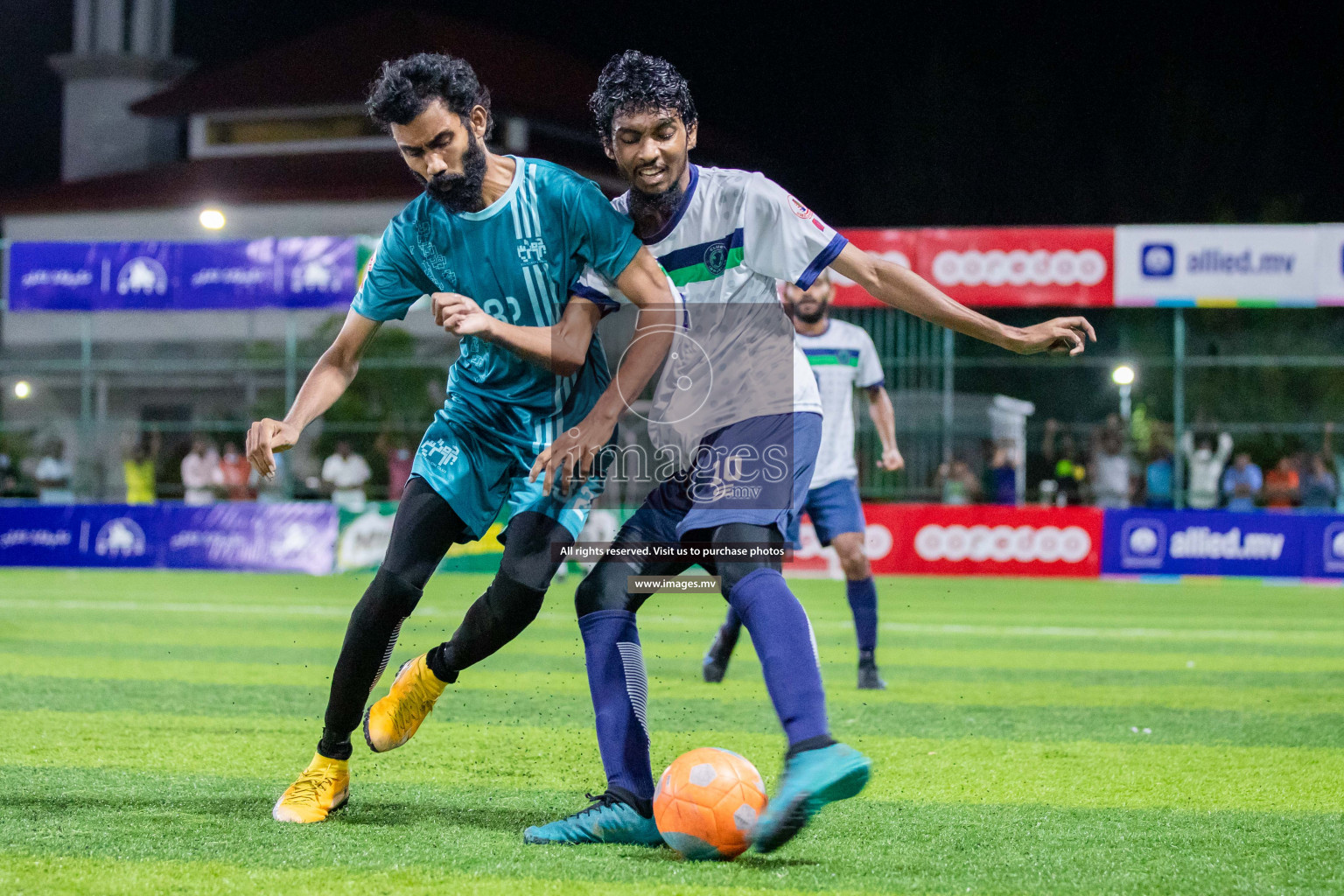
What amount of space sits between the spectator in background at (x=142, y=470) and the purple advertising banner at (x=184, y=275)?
234 centimetres

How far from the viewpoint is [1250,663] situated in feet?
30.1

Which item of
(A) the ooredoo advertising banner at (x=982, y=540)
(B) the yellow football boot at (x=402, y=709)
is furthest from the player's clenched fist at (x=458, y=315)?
(A) the ooredoo advertising banner at (x=982, y=540)

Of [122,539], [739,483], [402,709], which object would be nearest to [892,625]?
[402,709]

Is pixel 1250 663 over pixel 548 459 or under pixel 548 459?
under

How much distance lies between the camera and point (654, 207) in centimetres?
390

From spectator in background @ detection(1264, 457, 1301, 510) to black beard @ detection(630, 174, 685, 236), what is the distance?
16.4 m

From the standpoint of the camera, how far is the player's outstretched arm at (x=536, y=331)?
11.5 feet

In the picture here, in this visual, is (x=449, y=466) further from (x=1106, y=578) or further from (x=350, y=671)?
(x=1106, y=578)

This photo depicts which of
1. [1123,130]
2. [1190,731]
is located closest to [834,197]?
[1123,130]

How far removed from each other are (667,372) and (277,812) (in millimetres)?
1728

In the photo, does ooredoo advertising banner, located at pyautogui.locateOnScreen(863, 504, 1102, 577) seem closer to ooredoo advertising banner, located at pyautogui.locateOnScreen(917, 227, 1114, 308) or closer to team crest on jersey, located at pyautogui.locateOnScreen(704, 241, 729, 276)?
ooredoo advertising banner, located at pyautogui.locateOnScreen(917, 227, 1114, 308)

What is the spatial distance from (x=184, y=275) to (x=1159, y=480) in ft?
43.5

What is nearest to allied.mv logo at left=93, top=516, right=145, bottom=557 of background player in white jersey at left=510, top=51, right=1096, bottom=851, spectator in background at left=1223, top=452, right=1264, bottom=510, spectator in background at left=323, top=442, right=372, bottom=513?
spectator in background at left=323, top=442, right=372, bottom=513

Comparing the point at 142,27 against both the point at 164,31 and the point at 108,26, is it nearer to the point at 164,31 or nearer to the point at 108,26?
the point at 164,31
